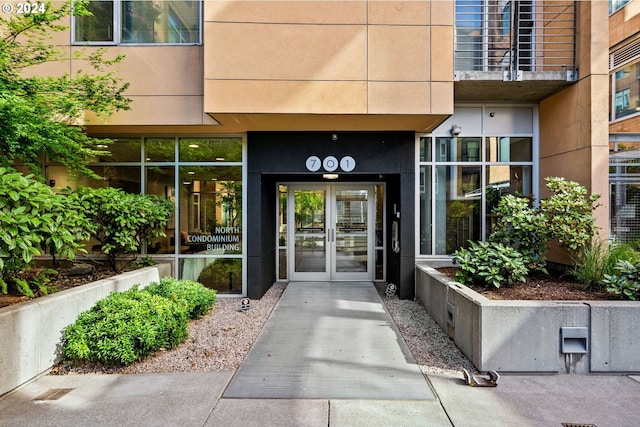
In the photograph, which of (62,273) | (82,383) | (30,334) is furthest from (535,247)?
(62,273)

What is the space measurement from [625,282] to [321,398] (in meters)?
4.08

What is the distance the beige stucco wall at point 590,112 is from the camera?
604 cm

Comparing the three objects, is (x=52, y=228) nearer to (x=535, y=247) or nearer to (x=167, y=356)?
(x=167, y=356)

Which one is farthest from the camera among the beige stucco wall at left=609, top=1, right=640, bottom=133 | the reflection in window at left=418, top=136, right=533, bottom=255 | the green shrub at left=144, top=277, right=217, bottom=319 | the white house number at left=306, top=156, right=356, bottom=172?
the beige stucco wall at left=609, top=1, right=640, bottom=133

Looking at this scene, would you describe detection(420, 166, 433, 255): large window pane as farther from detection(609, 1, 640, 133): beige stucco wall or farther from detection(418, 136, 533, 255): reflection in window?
detection(609, 1, 640, 133): beige stucco wall

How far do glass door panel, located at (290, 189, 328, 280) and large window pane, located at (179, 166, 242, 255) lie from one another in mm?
1871

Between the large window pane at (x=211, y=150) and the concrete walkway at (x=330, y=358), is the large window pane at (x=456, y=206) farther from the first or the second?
the large window pane at (x=211, y=150)

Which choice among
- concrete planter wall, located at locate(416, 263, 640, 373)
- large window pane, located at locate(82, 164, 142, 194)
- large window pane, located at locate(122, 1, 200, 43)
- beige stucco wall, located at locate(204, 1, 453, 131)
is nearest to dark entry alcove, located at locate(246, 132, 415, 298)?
beige stucco wall, located at locate(204, 1, 453, 131)

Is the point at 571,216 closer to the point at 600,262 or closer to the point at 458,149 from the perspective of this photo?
the point at 600,262

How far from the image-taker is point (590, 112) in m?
6.11

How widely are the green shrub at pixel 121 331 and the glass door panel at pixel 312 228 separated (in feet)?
14.7

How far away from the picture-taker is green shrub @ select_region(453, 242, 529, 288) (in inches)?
193

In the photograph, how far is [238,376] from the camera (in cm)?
377

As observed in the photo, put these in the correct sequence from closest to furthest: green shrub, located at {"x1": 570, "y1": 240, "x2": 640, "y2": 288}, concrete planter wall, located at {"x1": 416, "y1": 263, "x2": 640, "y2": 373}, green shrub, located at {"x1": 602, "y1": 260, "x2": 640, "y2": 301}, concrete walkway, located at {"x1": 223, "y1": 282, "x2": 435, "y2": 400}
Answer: concrete walkway, located at {"x1": 223, "y1": 282, "x2": 435, "y2": 400} → concrete planter wall, located at {"x1": 416, "y1": 263, "x2": 640, "y2": 373} → green shrub, located at {"x1": 602, "y1": 260, "x2": 640, "y2": 301} → green shrub, located at {"x1": 570, "y1": 240, "x2": 640, "y2": 288}
